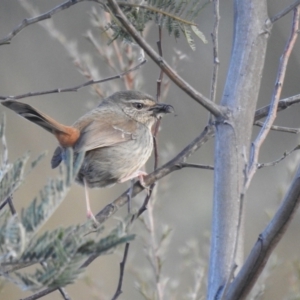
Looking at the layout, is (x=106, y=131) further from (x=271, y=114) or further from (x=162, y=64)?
(x=162, y=64)

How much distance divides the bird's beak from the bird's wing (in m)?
0.16

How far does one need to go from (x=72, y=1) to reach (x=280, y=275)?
20.4 ft

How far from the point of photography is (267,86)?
875cm

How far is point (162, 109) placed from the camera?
153 inches

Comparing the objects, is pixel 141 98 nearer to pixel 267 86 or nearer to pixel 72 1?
pixel 72 1

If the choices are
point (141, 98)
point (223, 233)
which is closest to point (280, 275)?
point (141, 98)

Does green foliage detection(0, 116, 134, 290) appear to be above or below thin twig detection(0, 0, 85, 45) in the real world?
below

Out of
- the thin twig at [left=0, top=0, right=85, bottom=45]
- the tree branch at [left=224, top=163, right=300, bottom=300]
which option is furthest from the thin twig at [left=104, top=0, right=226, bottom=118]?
the tree branch at [left=224, top=163, right=300, bottom=300]

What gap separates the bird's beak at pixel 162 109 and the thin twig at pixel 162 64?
1477 millimetres

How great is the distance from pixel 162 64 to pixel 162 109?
1.88 metres

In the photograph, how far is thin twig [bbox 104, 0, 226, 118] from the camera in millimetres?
1781

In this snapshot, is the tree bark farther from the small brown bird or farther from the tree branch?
the small brown bird

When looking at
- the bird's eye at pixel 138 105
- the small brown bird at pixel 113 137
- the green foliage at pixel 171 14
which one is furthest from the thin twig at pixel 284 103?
the bird's eye at pixel 138 105

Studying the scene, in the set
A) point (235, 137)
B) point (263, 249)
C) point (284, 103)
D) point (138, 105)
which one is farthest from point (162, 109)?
point (263, 249)
